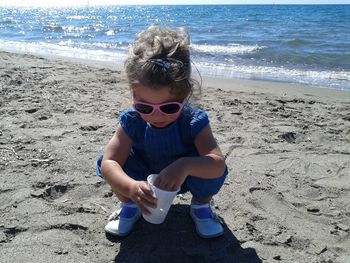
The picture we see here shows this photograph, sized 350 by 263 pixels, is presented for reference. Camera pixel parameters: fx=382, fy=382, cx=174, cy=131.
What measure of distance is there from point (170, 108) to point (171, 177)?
38cm

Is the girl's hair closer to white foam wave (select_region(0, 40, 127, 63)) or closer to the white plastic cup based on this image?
the white plastic cup

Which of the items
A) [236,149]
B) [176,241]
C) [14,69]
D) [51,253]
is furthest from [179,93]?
[14,69]

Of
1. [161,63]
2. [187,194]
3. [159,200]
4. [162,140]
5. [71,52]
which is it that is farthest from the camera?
[71,52]

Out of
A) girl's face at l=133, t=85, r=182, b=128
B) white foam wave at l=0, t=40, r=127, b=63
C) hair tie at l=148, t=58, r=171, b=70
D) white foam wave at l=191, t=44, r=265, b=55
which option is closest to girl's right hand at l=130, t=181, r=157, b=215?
girl's face at l=133, t=85, r=182, b=128

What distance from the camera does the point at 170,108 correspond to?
1963 millimetres

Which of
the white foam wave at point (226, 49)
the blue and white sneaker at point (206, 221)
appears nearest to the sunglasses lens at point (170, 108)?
the blue and white sneaker at point (206, 221)

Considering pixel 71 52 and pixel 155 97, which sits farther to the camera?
pixel 71 52

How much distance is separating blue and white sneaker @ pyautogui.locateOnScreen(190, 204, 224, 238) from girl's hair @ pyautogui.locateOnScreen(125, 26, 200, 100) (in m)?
0.71

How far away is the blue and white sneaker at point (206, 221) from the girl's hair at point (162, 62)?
71 cm

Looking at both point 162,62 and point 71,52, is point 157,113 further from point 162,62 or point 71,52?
point 71,52

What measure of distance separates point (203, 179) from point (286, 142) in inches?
72.1

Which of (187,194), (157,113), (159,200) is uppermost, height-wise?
(157,113)

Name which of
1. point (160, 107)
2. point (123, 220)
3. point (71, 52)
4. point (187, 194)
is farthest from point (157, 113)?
point (71, 52)

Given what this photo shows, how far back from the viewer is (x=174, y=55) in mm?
1955
